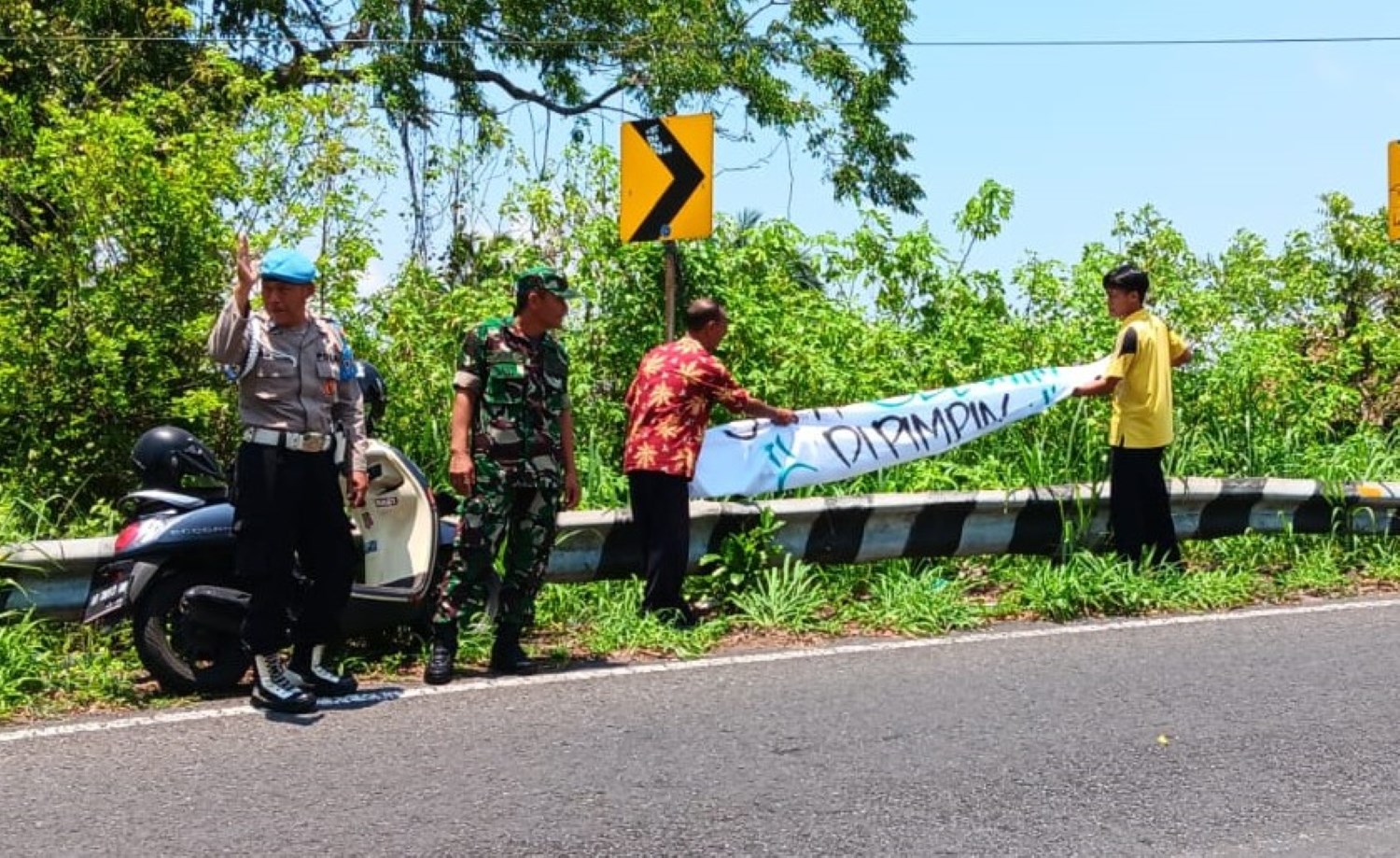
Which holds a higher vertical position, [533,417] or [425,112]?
[425,112]

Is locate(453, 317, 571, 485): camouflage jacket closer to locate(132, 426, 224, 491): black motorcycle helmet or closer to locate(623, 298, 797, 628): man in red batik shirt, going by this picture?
locate(623, 298, 797, 628): man in red batik shirt

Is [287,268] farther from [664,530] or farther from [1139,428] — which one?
[1139,428]

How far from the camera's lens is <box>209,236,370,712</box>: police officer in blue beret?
5227 millimetres

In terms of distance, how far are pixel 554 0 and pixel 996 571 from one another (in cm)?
1241

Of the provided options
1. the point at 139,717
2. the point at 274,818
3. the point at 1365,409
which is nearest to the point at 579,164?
the point at 139,717

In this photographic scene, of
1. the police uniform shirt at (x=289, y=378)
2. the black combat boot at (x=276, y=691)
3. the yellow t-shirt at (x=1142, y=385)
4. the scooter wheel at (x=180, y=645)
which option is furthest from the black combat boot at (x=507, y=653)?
the yellow t-shirt at (x=1142, y=385)

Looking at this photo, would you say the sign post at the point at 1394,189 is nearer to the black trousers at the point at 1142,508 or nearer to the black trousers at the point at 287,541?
the black trousers at the point at 1142,508

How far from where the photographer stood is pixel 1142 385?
7.70 m

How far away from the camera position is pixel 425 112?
56.2 ft

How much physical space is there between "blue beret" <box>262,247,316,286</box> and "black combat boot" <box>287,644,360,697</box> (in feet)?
4.76

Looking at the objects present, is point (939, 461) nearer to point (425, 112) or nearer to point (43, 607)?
point (43, 607)

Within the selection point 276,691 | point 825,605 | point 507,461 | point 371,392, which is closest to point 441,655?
point 276,691

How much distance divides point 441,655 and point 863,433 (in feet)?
10.1

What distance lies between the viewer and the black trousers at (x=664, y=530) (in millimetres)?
6633
